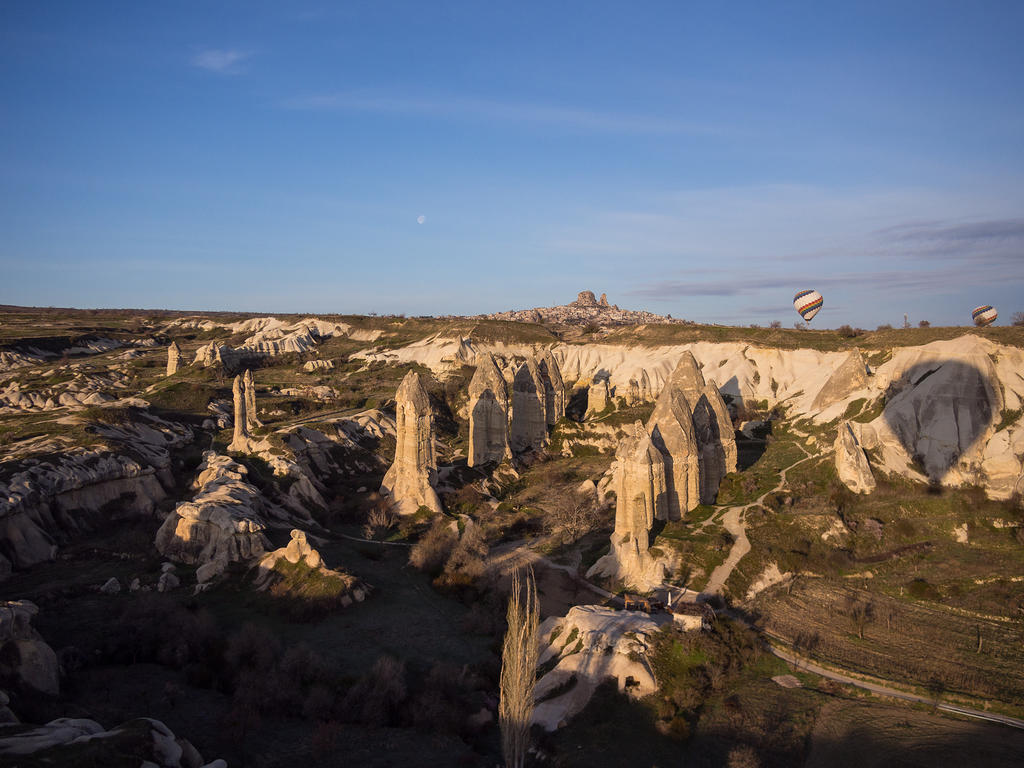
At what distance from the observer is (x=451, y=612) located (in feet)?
82.0

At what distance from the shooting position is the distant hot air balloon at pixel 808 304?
58.8 m

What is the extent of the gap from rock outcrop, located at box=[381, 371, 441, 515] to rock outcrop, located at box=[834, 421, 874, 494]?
1984 centimetres

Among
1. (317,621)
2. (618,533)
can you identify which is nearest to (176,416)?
(317,621)

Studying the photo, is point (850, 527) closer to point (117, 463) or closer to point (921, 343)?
point (921, 343)

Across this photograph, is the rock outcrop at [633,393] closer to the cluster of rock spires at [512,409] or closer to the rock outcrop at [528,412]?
the cluster of rock spires at [512,409]

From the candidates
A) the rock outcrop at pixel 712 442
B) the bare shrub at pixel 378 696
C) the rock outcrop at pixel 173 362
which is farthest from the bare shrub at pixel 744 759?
the rock outcrop at pixel 173 362

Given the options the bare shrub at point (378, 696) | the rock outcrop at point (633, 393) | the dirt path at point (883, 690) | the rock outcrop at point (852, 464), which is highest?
the rock outcrop at point (633, 393)

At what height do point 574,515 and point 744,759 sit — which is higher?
point 574,515

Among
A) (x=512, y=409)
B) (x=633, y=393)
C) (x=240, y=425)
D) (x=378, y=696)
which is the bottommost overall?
(x=378, y=696)

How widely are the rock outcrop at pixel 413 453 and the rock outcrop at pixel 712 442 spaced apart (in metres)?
13.7

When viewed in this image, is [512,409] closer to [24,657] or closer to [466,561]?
[466,561]

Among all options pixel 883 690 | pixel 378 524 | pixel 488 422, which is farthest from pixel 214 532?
pixel 883 690

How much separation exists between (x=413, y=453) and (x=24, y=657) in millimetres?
19970

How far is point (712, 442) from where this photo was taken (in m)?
31.6
